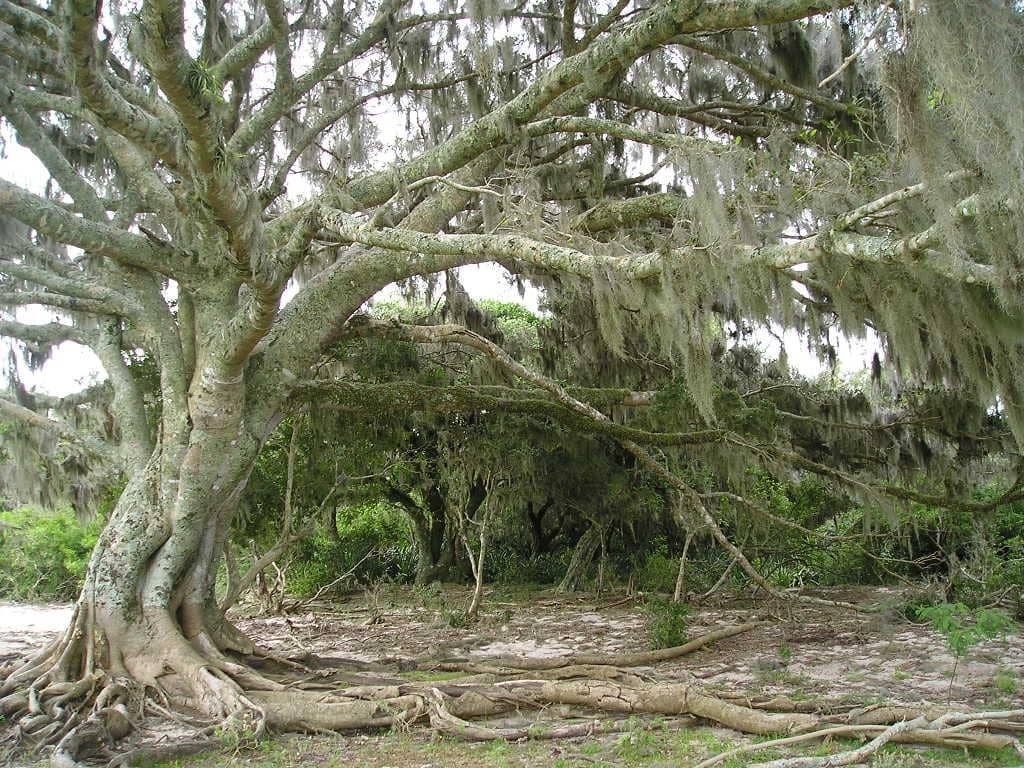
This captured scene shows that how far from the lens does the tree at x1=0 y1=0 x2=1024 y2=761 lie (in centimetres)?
358

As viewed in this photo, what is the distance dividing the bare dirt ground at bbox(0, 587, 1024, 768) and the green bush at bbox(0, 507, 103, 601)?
5.80 feet

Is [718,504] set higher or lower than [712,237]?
lower

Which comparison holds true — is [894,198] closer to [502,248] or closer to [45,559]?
[502,248]

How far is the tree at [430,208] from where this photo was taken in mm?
3580

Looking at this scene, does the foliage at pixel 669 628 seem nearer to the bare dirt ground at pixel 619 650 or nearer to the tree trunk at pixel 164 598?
the bare dirt ground at pixel 619 650

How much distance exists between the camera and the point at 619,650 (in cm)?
730

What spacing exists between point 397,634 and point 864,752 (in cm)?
632

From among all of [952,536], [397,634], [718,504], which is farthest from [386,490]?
[952,536]

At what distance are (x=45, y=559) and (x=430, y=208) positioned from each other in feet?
38.8

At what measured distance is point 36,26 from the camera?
14.2 feet

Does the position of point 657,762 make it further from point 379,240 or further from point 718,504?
point 718,504

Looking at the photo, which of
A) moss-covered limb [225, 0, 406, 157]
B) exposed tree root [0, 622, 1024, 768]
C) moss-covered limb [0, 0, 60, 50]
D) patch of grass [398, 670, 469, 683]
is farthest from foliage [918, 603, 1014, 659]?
moss-covered limb [225, 0, 406, 157]

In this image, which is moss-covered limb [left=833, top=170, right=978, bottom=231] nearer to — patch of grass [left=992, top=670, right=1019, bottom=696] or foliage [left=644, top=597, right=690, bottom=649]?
patch of grass [left=992, top=670, right=1019, bottom=696]

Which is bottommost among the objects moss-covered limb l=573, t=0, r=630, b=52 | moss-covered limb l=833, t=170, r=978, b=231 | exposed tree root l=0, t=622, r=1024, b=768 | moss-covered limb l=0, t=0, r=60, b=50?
exposed tree root l=0, t=622, r=1024, b=768
